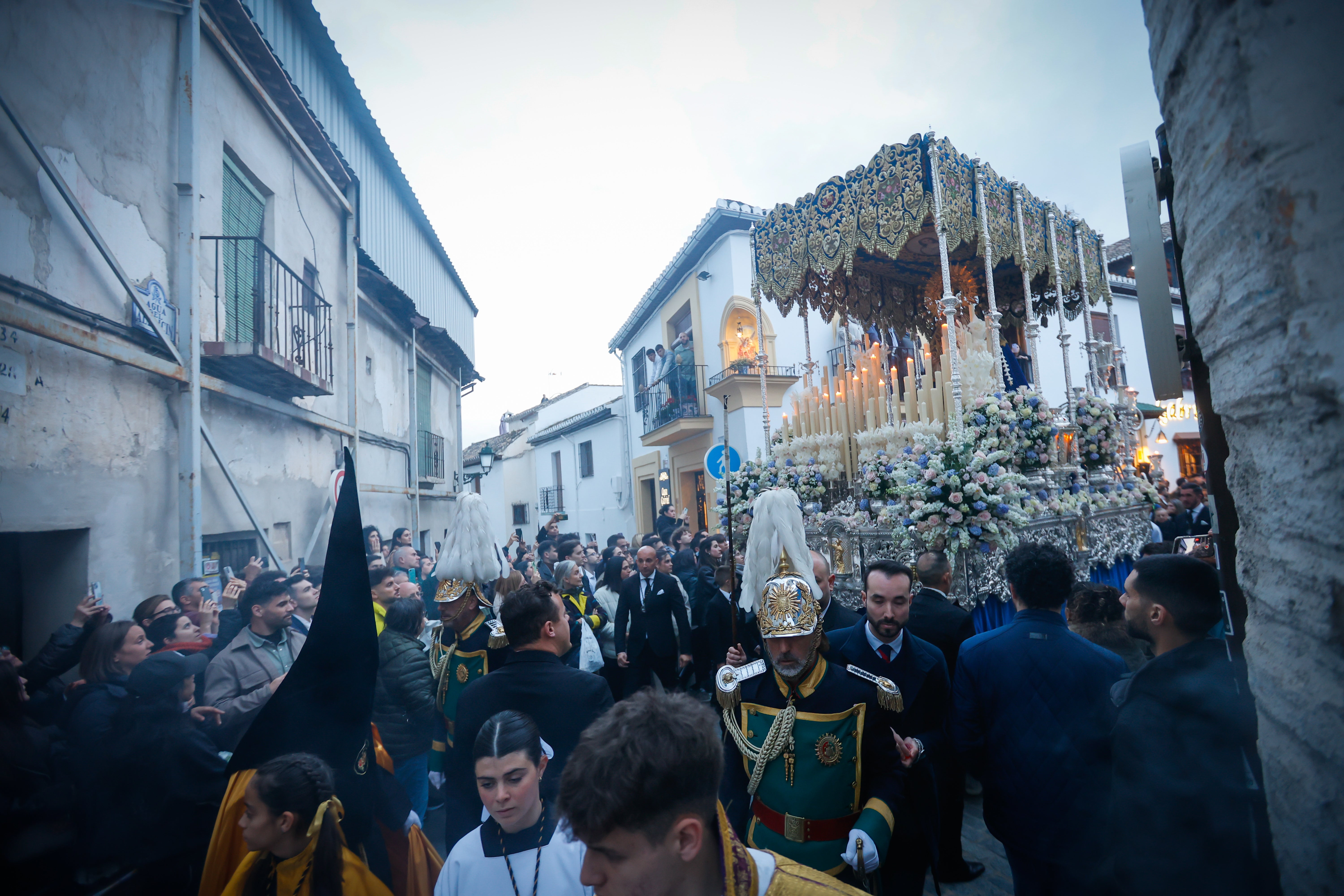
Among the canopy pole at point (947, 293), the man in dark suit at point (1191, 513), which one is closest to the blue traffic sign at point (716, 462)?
the canopy pole at point (947, 293)

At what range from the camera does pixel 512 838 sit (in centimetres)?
179

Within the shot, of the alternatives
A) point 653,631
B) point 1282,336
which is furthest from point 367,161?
point 1282,336

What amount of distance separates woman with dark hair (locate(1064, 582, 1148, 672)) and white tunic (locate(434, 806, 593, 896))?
2768mm

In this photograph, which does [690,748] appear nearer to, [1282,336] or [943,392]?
[1282,336]

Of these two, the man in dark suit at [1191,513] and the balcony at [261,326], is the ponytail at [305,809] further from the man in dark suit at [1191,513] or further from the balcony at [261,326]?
the man in dark suit at [1191,513]

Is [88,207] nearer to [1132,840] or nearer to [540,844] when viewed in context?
[540,844]

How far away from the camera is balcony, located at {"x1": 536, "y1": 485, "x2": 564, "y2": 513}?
26031mm

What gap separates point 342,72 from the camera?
9.27 m

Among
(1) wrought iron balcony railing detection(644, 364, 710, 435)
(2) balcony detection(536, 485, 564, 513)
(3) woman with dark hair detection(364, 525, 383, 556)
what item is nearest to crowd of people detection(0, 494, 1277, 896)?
(3) woman with dark hair detection(364, 525, 383, 556)

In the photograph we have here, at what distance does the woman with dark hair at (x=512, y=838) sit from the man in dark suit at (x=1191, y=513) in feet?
27.9

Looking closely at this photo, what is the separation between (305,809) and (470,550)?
231 centimetres

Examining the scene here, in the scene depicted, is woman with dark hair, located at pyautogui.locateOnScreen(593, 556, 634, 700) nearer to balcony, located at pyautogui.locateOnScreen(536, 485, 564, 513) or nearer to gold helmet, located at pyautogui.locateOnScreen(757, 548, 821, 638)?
gold helmet, located at pyautogui.locateOnScreen(757, 548, 821, 638)

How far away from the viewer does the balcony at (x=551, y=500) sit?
2603cm

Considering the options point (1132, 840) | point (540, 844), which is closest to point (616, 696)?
point (540, 844)
